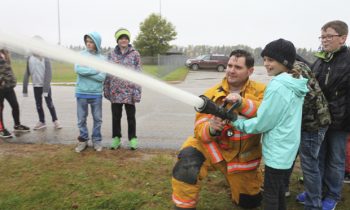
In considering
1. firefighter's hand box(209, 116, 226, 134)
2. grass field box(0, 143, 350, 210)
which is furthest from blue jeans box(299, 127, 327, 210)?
firefighter's hand box(209, 116, 226, 134)

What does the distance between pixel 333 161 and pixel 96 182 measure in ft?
9.65

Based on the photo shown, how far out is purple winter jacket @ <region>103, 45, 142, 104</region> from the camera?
5.93 meters

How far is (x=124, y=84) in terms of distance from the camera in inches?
233

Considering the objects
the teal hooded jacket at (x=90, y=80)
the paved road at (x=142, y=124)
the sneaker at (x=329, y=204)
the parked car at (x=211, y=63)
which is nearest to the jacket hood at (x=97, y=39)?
the teal hooded jacket at (x=90, y=80)

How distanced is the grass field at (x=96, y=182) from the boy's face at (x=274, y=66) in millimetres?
1704

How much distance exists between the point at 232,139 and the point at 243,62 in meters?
0.82

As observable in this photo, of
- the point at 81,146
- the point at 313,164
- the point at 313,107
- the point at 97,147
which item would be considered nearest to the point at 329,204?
the point at 313,164

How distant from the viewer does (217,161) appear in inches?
146

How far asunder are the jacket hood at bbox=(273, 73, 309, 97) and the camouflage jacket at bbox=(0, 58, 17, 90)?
231 inches

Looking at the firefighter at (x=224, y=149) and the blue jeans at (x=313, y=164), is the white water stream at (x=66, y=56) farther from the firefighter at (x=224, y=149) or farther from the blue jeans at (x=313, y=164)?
the blue jeans at (x=313, y=164)

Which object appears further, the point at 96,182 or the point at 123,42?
the point at 123,42

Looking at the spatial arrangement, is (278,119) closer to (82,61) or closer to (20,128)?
(82,61)

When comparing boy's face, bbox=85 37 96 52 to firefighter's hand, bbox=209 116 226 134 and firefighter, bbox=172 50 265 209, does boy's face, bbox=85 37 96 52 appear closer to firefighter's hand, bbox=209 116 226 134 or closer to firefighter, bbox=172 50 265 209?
firefighter, bbox=172 50 265 209

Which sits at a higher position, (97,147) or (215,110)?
(215,110)
